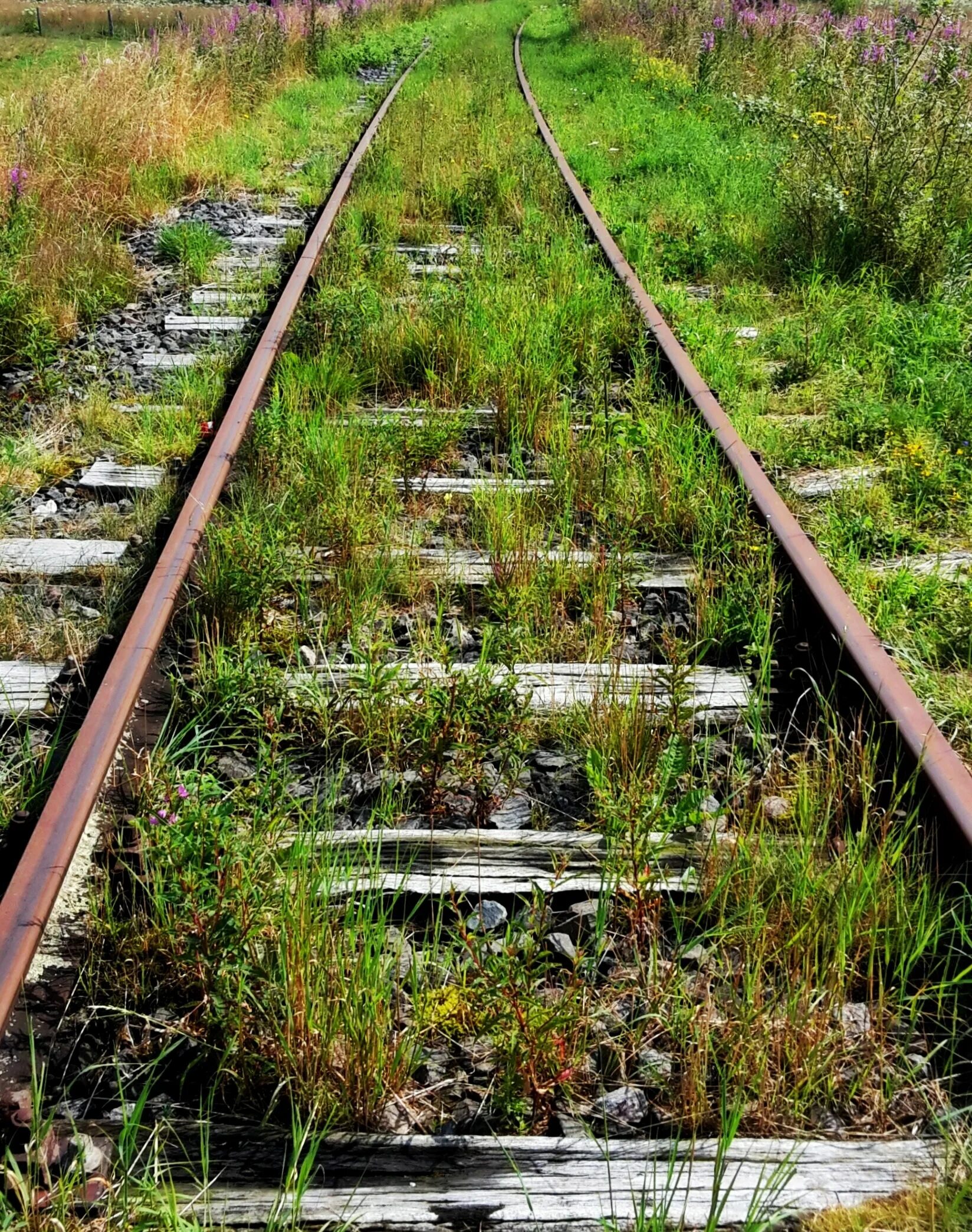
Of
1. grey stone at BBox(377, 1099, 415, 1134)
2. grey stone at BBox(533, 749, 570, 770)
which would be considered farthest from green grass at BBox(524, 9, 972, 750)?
grey stone at BBox(377, 1099, 415, 1134)

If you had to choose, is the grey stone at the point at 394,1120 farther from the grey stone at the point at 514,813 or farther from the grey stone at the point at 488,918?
the grey stone at the point at 514,813

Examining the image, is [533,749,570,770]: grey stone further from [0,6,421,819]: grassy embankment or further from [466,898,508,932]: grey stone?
[0,6,421,819]: grassy embankment

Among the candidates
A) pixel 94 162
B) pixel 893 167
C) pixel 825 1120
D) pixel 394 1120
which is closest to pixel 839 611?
pixel 825 1120

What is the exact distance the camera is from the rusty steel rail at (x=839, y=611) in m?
2.20

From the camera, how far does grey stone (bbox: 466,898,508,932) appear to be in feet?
6.73

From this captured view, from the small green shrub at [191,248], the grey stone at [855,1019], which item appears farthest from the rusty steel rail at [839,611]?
the small green shrub at [191,248]

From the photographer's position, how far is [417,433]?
13.0 feet

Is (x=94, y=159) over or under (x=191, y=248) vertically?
over

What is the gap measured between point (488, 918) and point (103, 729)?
89 cm

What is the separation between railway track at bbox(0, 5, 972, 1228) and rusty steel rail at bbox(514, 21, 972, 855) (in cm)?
1

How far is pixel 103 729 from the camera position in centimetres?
230

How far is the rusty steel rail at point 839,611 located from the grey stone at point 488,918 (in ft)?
2.88

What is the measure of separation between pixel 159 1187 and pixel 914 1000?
1261 mm

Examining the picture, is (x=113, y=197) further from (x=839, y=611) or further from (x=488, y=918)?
(x=488, y=918)
